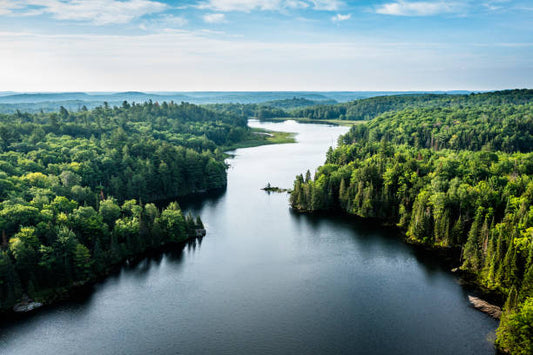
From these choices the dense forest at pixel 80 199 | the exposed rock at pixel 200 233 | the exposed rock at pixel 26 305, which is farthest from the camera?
the exposed rock at pixel 200 233

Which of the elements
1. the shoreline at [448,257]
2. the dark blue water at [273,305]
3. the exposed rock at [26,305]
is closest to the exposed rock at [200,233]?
the dark blue water at [273,305]

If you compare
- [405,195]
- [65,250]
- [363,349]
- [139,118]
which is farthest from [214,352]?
[139,118]

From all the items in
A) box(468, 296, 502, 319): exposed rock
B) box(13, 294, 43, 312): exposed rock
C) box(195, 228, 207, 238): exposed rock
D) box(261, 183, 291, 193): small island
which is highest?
box(261, 183, 291, 193): small island

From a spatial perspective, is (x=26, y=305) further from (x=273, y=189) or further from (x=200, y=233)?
(x=273, y=189)

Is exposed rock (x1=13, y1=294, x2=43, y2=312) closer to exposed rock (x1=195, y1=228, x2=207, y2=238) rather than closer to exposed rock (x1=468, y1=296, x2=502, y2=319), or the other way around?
exposed rock (x1=195, y1=228, x2=207, y2=238)

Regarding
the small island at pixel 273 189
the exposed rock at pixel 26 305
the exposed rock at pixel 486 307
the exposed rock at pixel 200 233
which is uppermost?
the small island at pixel 273 189

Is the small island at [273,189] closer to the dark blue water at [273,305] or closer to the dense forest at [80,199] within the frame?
the dense forest at [80,199]

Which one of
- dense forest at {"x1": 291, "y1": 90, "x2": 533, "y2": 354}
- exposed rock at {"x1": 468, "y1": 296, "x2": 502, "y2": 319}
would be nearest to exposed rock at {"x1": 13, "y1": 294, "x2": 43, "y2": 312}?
dense forest at {"x1": 291, "y1": 90, "x2": 533, "y2": 354}

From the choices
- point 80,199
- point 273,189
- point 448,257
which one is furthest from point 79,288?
point 273,189
